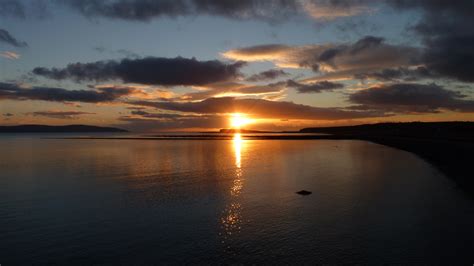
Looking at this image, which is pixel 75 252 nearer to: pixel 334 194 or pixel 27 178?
pixel 334 194

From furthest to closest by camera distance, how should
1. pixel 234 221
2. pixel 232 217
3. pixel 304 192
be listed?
pixel 304 192 → pixel 232 217 → pixel 234 221

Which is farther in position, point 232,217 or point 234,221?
point 232,217

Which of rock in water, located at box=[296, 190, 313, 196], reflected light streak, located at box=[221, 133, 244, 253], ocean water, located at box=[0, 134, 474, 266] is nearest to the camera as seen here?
ocean water, located at box=[0, 134, 474, 266]

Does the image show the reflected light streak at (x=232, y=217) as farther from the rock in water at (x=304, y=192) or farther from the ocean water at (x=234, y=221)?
the rock in water at (x=304, y=192)

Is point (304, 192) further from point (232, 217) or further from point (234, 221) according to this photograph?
point (234, 221)

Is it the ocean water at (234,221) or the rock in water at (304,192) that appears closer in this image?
the ocean water at (234,221)

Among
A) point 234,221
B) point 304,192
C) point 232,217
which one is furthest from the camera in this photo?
point 304,192

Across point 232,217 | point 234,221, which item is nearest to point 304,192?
point 232,217

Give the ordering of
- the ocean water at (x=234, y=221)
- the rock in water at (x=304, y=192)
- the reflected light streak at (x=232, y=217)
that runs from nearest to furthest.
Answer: the ocean water at (x=234, y=221), the reflected light streak at (x=232, y=217), the rock in water at (x=304, y=192)

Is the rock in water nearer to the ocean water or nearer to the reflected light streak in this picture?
the ocean water

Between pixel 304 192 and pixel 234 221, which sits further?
pixel 304 192

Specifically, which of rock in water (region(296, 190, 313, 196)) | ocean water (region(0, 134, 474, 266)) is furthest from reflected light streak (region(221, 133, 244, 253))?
rock in water (region(296, 190, 313, 196))

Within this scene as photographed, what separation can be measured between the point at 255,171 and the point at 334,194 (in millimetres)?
18851

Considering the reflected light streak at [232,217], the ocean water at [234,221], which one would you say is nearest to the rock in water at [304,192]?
the ocean water at [234,221]
